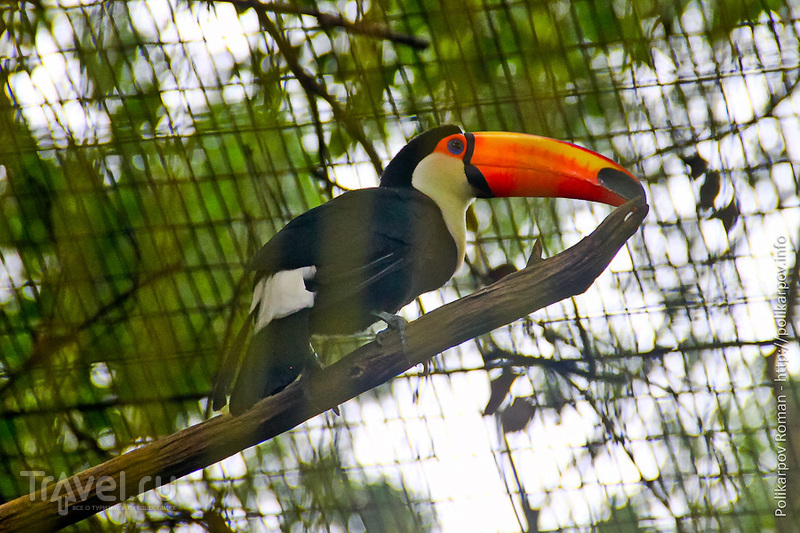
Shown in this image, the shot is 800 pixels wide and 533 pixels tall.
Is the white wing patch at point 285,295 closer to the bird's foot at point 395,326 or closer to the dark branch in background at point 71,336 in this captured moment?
the bird's foot at point 395,326

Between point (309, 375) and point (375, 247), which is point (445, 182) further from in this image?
point (309, 375)

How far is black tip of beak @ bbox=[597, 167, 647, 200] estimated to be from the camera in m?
1.45

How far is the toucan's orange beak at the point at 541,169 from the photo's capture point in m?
1.60

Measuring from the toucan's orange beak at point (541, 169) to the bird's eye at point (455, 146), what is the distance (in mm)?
16

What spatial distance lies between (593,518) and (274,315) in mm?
970

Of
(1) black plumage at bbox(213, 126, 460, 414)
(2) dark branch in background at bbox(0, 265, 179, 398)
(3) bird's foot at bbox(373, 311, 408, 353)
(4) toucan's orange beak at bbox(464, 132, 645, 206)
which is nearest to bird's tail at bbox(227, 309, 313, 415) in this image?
(1) black plumage at bbox(213, 126, 460, 414)

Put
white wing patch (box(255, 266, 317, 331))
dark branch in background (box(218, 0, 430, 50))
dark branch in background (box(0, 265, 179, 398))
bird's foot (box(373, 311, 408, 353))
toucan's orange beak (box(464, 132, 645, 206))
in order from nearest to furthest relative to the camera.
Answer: dark branch in background (box(218, 0, 430, 50)), bird's foot (box(373, 311, 408, 353)), white wing patch (box(255, 266, 317, 331)), toucan's orange beak (box(464, 132, 645, 206)), dark branch in background (box(0, 265, 179, 398))

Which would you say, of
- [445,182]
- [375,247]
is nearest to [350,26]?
[375,247]

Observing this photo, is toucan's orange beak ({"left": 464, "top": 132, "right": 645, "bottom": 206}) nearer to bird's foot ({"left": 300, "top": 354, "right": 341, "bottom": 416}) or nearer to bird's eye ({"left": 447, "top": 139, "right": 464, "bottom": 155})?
bird's eye ({"left": 447, "top": 139, "right": 464, "bottom": 155})

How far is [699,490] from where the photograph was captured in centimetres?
184

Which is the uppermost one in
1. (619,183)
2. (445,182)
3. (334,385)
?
(445,182)

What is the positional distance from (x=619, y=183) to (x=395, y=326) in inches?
21.4

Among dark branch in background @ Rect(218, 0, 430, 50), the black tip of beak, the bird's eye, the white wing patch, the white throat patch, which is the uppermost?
the bird's eye

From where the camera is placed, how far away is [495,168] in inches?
71.6
